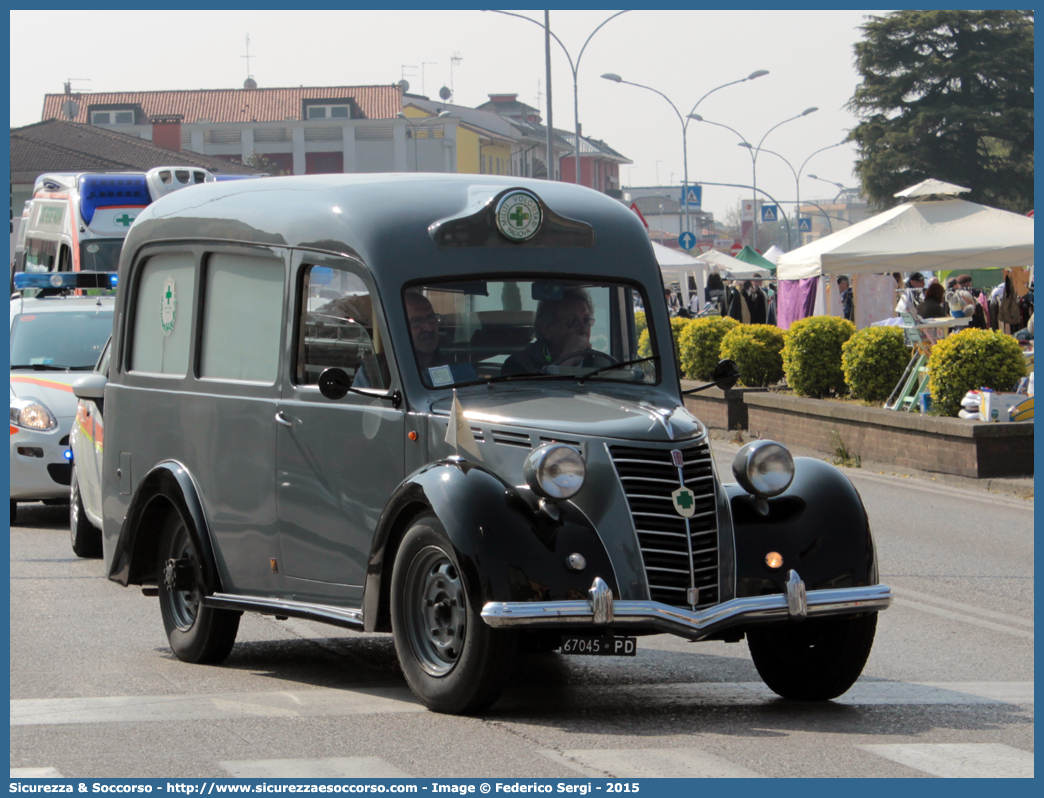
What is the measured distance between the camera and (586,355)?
7.07 metres

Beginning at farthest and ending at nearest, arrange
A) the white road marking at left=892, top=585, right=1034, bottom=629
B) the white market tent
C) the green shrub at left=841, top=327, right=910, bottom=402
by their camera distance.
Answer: the white market tent < the green shrub at left=841, top=327, right=910, bottom=402 < the white road marking at left=892, top=585, right=1034, bottom=629

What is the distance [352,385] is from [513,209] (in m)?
1.03

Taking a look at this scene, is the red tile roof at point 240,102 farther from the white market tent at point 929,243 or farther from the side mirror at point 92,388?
the side mirror at point 92,388

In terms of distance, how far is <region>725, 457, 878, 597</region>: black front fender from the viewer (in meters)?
6.21

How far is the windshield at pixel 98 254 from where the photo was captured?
20984 mm

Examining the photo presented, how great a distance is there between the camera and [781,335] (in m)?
22.0

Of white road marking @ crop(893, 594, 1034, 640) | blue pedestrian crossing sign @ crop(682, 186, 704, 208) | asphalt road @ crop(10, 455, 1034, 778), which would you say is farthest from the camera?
blue pedestrian crossing sign @ crop(682, 186, 704, 208)

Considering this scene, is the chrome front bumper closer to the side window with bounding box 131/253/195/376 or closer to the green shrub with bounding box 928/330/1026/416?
the side window with bounding box 131/253/195/376

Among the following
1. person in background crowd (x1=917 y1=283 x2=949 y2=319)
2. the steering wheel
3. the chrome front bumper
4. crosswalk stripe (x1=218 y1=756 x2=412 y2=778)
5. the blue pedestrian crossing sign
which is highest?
the blue pedestrian crossing sign

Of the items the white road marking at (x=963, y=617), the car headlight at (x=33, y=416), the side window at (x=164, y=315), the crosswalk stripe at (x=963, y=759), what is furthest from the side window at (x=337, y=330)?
the car headlight at (x=33, y=416)

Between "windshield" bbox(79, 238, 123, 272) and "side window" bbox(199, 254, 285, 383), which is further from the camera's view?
"windshield" bbox(79, 238, 123, 272)

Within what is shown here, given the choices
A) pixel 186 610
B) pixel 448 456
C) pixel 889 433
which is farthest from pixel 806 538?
pixel 889 433

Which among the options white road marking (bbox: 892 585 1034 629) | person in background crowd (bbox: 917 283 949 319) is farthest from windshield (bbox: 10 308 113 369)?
person in background crowd (bbox: 917 283 949 319)

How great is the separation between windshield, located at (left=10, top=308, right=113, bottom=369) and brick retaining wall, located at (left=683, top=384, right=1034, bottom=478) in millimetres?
8052
